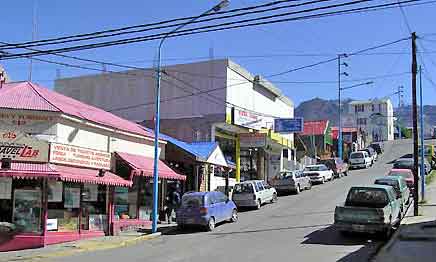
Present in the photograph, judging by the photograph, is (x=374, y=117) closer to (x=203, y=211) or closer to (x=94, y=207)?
(x=203, y=211)

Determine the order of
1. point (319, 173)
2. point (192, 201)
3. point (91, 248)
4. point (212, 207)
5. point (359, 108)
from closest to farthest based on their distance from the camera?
1. point (91, 248)
2. point (192, 201)
3. point (212, 207)
4. point (319, 173)
5. point (359, 108)

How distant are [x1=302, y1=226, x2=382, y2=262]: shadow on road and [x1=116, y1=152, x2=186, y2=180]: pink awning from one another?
8.13m

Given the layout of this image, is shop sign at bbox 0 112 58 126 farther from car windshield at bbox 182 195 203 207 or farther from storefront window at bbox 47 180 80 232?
car windshield at bbox 182 195 203 207

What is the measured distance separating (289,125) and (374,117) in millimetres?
97956

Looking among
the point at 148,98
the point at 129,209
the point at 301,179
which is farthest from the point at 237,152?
the point at 129,209

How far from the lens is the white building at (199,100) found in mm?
37562

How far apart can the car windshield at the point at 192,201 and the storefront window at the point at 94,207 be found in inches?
136

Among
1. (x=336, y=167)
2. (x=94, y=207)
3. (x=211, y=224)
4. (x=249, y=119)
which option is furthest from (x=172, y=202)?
(x=336, y=167)

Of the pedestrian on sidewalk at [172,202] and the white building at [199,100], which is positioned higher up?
the white building at [199,100]

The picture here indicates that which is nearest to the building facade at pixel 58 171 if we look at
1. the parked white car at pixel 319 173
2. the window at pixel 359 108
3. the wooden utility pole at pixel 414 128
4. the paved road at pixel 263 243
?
the paved road at pixel 263 243

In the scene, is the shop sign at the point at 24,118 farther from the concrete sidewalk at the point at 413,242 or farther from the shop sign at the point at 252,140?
the shop sign at the point at 252,140

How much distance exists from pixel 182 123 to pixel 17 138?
18511mm

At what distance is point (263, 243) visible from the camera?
751 inches

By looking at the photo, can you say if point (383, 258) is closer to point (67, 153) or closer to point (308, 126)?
point (67, 153)
